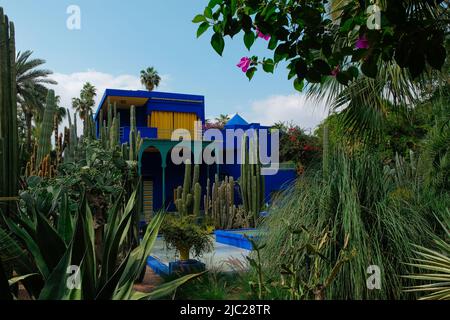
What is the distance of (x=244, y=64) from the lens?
2367 millimetres

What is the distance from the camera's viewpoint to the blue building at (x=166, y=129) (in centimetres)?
1895

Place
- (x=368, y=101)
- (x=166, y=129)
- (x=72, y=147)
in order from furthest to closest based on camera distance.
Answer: (x=166, y=129)
(x=72, y=147)
(x=368, y=101)

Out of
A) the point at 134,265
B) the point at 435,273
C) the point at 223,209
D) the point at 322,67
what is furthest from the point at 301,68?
the point at 223,209

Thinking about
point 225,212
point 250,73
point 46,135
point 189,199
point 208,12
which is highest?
point 208,12

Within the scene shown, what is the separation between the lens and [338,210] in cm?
348

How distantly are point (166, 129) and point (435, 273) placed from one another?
1663 cm

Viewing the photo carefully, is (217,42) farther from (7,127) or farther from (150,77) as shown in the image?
(150,77)

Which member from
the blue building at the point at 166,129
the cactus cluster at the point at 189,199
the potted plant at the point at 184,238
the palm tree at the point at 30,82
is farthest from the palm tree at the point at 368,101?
the palm tree at the point at 30,82

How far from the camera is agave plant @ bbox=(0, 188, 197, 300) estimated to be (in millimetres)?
2117

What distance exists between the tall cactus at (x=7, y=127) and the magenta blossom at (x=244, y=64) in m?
2.69

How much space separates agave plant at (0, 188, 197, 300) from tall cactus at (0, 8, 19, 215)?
3.95 feet

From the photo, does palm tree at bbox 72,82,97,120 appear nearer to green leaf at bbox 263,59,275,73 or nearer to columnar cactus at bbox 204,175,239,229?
columnar cactus at bbox 204,175,239,229

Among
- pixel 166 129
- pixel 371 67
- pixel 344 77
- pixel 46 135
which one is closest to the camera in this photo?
pixel 371 67
